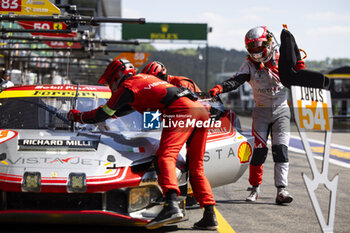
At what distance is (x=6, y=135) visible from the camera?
198 inches

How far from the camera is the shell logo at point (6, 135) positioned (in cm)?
490

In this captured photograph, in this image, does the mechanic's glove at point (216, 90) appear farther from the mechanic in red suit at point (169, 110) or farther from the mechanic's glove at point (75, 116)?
the mechanic's glove at point (75, 116)

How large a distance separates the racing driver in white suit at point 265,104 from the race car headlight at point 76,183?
265 cm

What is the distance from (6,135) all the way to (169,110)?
4.96ft

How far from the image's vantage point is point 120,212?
14.3 feet

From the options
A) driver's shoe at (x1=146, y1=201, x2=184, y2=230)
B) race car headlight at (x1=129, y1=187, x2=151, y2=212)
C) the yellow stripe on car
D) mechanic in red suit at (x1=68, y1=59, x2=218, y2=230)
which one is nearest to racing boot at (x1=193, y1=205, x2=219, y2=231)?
mechanic in red suit at (x1=68, y1=59, x2=218, y2=230)

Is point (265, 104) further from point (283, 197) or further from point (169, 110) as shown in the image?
point (169, 110)

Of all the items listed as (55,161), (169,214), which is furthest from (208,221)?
(55,161)

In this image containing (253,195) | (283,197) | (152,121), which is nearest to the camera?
(152,121)

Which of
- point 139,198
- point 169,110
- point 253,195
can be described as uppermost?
point 169,110

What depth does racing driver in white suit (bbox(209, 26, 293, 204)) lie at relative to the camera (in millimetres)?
6434

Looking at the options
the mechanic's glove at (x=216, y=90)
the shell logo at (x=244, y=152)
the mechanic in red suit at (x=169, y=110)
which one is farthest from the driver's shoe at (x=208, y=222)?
the mechanic's glove at (x=216, y=90)

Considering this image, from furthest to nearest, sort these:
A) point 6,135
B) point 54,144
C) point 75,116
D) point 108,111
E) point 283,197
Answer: point 283,197 < point 75,116 < point 6,135 < point 108,111 < point 54,144

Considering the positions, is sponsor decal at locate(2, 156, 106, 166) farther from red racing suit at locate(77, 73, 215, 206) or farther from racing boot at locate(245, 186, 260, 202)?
racing boot at locate(245, 186, 260, 202)
